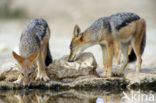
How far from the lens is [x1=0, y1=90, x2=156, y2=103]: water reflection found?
1274 cm

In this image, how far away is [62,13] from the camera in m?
32.0

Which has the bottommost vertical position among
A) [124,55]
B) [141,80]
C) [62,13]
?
[141,80]

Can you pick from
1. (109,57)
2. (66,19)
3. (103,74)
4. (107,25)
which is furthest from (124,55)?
(66,19)

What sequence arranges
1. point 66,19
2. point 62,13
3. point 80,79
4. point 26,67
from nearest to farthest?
1. point 26,67
2. point 80,79
3. point 66,19
4. point 62,13

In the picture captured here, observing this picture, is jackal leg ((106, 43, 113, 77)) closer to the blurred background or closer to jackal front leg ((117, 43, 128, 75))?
jackal front leg ((117, 43, 128, 75))

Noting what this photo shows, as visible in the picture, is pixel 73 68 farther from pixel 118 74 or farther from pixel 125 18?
pixel 125 18

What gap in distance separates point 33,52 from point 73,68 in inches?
64.4

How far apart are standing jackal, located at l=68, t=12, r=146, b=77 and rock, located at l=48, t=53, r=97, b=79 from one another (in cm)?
27

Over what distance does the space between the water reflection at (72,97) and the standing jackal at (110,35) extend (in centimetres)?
175

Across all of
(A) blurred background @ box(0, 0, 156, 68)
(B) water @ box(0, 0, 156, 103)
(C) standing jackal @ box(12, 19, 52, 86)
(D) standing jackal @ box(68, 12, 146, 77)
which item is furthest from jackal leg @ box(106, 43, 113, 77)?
(A) blurred background @ box(0, 0, 156, 68)

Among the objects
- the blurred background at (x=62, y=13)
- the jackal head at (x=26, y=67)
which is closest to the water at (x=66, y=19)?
the blurred background at (x=62, y=13)

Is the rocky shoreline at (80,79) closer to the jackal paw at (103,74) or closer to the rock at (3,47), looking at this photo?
the jackal paw at (103,74)

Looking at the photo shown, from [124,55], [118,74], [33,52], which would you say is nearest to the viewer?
[33,52]

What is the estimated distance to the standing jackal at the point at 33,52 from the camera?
1370 cm
